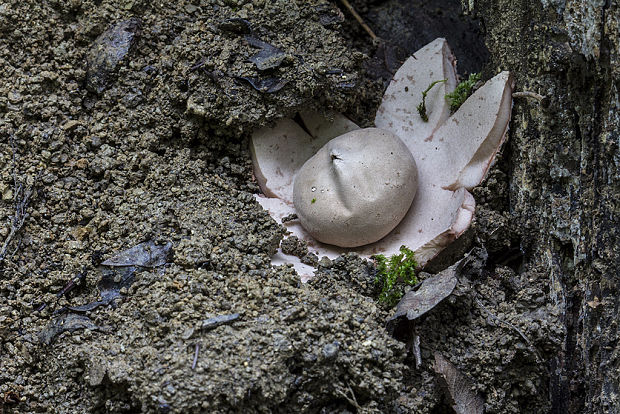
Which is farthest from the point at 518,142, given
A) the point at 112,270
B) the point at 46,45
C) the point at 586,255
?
the point at 46,45

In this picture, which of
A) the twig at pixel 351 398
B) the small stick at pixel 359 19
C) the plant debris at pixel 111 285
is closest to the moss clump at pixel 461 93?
the small stick at pixel 359 19

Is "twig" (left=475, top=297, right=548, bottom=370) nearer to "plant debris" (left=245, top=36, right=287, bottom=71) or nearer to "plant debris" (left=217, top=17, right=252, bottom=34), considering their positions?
"plant debris" (left=245, top=36, right=287, bottom=71)

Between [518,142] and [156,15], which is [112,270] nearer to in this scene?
[156,15]

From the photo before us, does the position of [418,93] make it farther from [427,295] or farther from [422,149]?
[427,295]

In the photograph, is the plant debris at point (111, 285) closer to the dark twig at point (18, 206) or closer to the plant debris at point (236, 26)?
the dark twig at point (18, 206)

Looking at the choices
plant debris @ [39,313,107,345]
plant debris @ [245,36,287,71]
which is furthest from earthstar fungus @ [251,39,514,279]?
plant debris @ [39,313,107,345]

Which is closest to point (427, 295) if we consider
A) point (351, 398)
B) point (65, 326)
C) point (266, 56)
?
point (351, 398)
